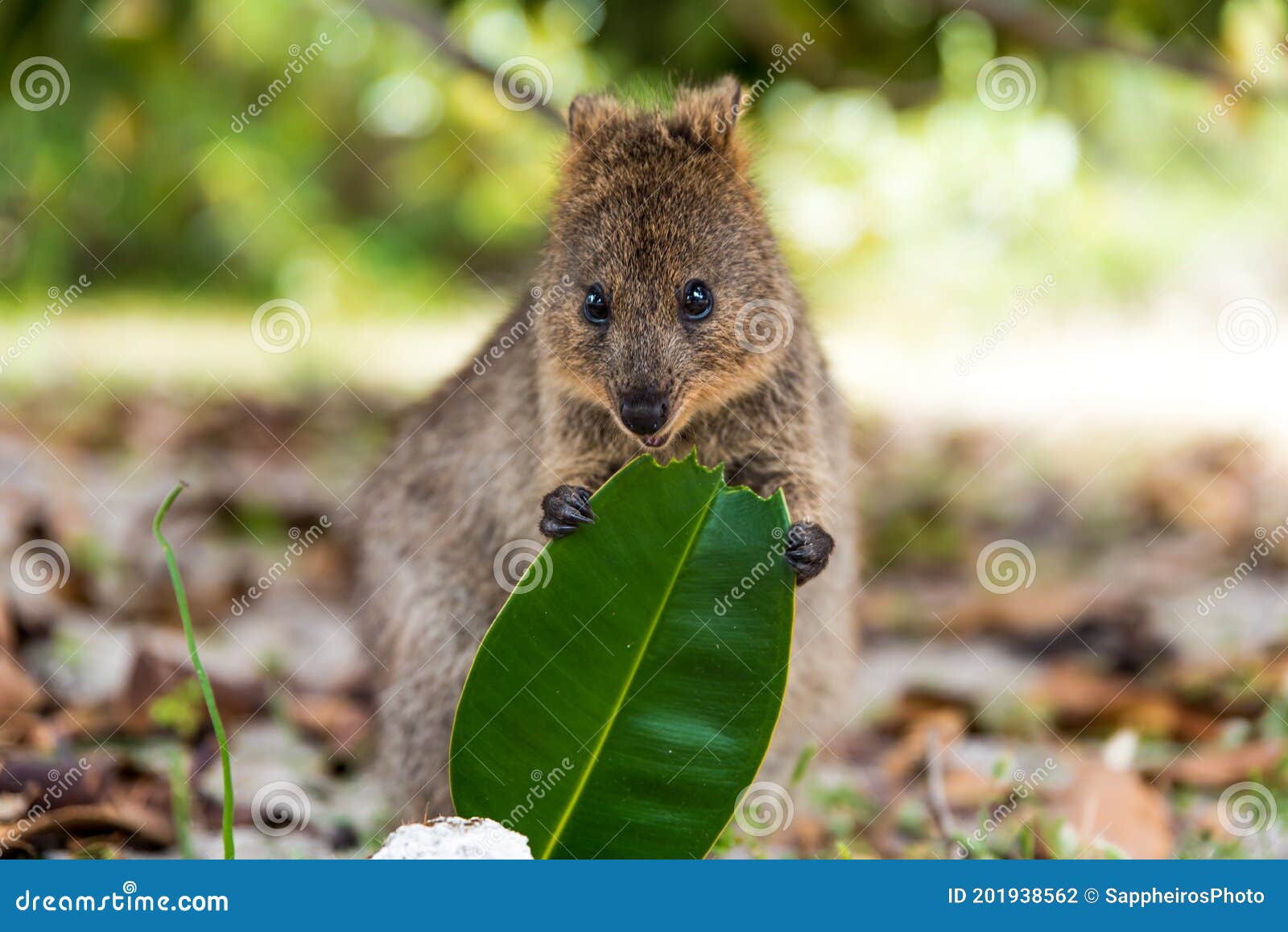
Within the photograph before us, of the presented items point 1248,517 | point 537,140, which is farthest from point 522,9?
point 537,140

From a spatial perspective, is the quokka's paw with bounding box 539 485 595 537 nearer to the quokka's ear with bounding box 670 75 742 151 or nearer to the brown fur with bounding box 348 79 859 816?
the brown fur with bounding box 348 79 859 816

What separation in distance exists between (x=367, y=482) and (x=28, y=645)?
1.38 metres

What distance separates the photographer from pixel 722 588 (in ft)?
9.99

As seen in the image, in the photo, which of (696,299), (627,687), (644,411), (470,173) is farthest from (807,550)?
(470,173)

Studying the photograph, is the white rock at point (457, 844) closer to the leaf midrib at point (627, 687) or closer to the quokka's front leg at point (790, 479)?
the leaf midrib at point (627, 687)

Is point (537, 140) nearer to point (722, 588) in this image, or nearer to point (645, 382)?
point (645, 382)

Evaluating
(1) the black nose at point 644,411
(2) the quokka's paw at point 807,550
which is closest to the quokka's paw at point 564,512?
(1) the black nose at point 644,411

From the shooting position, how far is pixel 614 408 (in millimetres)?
→ 3684

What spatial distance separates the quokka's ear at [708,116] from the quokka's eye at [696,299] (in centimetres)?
54

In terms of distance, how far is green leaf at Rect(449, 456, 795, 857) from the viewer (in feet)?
9.78

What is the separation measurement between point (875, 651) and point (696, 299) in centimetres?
301

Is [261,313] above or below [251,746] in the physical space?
above

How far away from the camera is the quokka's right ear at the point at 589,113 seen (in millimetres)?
4211

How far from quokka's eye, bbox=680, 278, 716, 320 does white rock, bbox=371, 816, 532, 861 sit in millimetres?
1625
